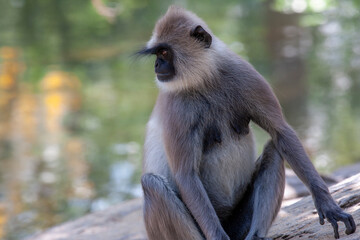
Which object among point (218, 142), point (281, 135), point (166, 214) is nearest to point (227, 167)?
point (218, 142)

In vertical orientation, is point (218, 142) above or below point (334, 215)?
above

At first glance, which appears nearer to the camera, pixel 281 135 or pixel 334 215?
pixel 334 215

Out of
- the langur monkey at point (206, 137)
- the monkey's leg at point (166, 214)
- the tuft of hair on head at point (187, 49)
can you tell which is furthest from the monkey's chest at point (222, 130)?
the monkey's leg at point (166, 214)

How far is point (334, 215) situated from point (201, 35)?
1.66 m

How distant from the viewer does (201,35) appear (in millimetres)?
4680

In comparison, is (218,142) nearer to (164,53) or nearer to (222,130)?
(222,130)

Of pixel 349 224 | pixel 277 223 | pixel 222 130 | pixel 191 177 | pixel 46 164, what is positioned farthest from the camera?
pixel 46 164

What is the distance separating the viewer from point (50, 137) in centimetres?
1386

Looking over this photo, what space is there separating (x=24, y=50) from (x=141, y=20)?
553 centimetres

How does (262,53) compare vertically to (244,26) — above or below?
below

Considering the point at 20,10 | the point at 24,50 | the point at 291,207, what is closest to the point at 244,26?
the point at 24,50

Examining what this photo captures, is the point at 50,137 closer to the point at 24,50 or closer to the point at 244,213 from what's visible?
the point at 24,50

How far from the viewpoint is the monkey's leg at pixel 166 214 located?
4543 mm

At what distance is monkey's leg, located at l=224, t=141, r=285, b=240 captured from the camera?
4629 millimetres
